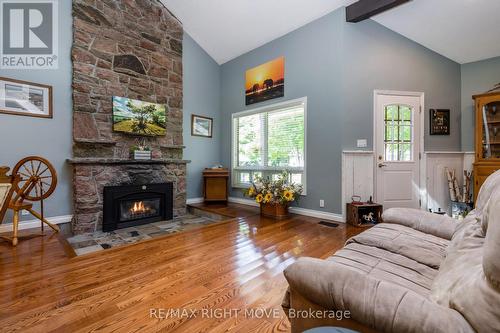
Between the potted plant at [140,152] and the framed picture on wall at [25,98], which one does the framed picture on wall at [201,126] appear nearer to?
the potted plant at [140,152]

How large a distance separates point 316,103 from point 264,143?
139 centimetres

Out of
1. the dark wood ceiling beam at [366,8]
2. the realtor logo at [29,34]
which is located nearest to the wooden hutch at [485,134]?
the dark wood ceiling beam at [366,8]

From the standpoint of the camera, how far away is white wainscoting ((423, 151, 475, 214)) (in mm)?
4070

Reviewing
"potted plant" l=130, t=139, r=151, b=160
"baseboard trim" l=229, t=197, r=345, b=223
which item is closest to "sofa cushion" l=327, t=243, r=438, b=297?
"baseboard trim" l=229, t=197, r=345, b=223

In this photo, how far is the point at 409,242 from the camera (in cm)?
145

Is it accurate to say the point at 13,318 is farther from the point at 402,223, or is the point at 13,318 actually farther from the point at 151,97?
the point at 151,97

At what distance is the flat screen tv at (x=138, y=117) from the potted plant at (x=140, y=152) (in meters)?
0.23

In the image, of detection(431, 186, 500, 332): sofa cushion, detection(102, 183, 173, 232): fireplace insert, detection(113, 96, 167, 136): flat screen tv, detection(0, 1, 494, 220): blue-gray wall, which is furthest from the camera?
detection(113, 96, 167, 136): flat screen tv

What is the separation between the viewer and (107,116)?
3721mm

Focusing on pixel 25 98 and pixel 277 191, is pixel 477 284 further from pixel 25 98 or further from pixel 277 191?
pixel 25 98

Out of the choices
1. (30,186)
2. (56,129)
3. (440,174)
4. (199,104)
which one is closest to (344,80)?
(440,174)

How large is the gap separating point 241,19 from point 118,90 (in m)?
2.58

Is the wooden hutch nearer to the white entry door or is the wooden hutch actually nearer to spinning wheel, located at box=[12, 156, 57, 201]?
the white entry door

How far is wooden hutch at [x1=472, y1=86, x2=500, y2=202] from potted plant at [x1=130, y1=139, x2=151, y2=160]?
222 inches
